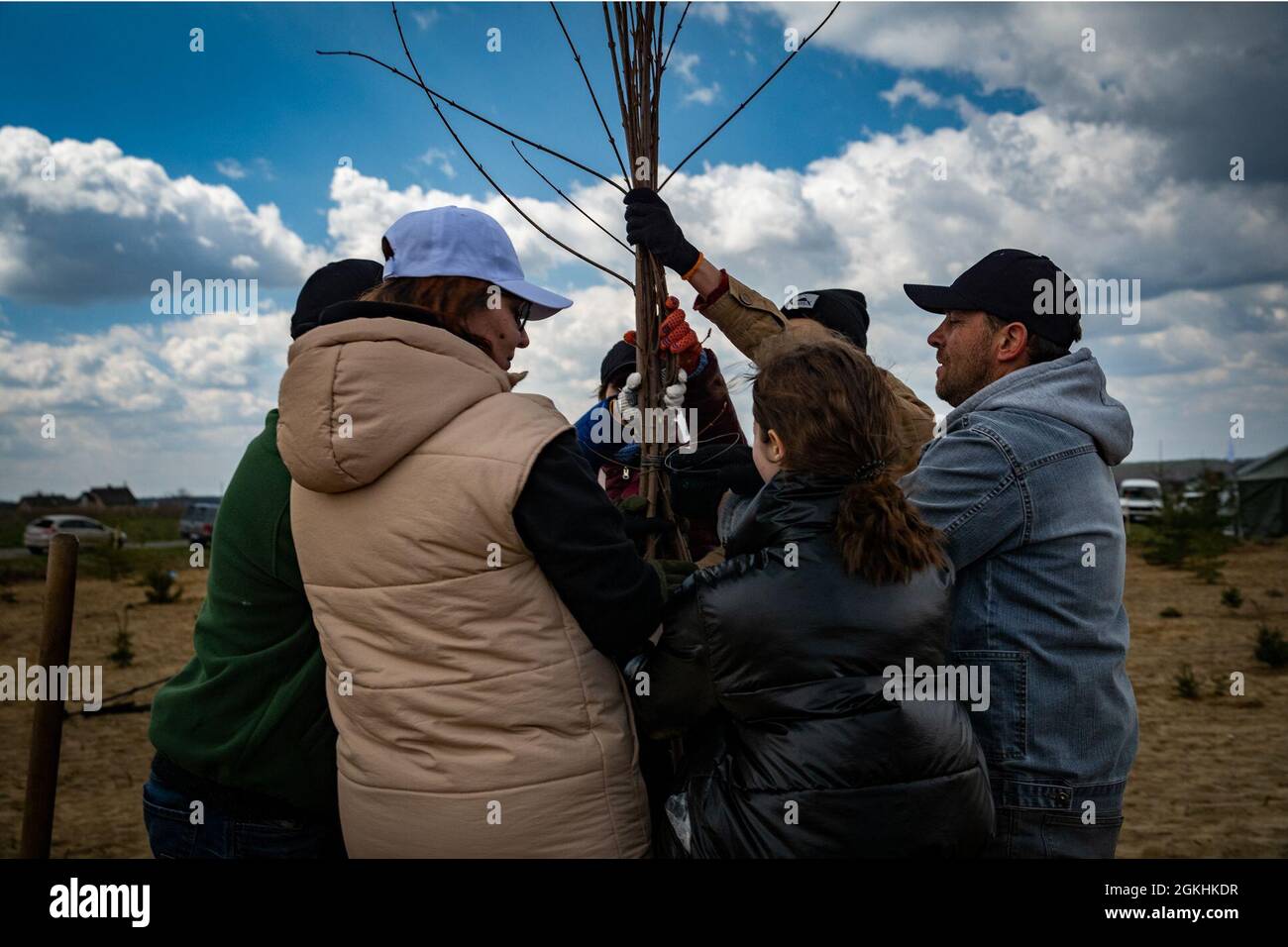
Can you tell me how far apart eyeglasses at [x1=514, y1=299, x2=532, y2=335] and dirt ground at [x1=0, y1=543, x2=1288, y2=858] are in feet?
16.2

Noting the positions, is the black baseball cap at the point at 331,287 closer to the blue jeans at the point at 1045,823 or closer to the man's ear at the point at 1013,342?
the man's ear at the point at 1013,342

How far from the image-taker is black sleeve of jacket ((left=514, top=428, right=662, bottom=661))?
4.50ft

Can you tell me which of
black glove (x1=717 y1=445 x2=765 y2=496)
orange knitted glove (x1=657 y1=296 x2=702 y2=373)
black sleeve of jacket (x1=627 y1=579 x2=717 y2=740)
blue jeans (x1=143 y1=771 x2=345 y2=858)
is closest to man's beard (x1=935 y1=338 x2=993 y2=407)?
black glove (x1=717 y1=445 x2=765 y2=496)

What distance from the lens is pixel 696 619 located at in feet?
4.76

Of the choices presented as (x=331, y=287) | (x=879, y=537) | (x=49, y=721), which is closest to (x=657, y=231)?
(x=331, y=287)

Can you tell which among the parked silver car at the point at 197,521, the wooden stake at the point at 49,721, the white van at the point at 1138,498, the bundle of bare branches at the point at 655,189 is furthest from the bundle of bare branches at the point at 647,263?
the parked silver car at the point at 197,521

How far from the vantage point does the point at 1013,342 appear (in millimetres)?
1940

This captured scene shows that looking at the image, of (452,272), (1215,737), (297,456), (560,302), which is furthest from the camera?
(1215,737)

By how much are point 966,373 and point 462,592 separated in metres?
1.20

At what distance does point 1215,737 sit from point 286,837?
813cm

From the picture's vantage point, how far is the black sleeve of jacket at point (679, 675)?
146cm

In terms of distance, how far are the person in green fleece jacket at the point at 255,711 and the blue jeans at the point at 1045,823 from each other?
1.17 meters
